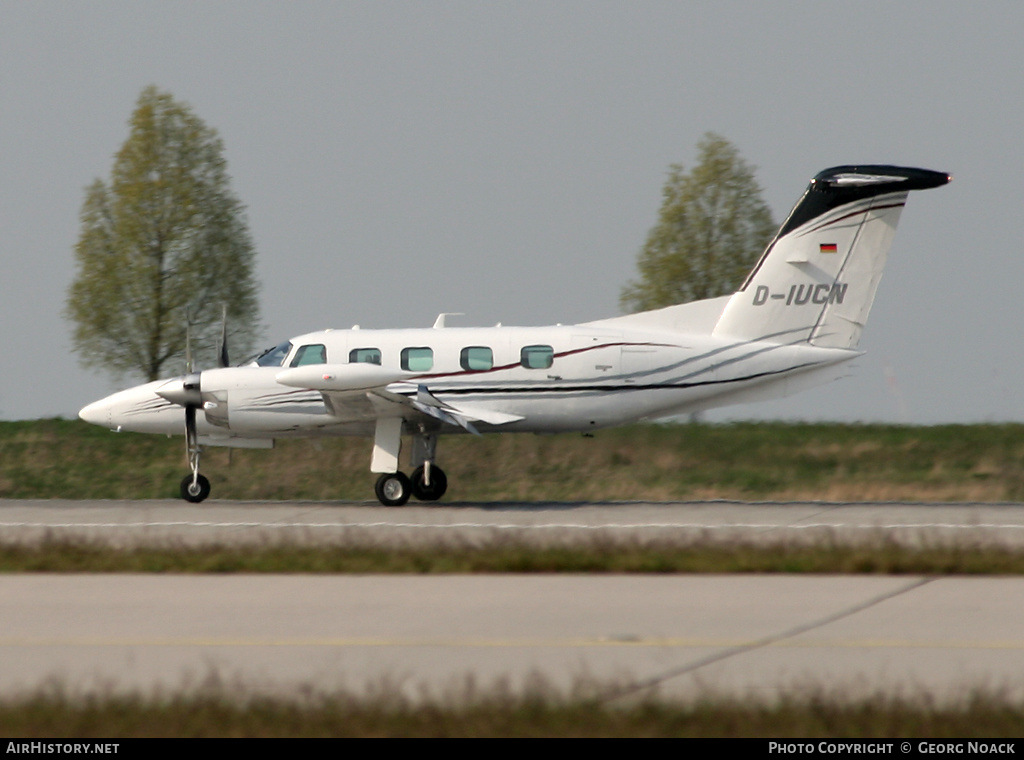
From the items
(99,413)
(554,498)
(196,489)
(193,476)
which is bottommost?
(554,498)

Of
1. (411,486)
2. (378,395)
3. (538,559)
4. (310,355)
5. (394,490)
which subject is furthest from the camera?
(310,355)

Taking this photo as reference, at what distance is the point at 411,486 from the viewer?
22.0 m

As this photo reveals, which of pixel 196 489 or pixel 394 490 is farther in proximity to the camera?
pixel 196 489

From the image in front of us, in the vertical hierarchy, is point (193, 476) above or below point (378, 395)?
below

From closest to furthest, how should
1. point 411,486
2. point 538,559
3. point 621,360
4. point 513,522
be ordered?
point 538,559 → point 513,522 → point 621,360 → point 411,486

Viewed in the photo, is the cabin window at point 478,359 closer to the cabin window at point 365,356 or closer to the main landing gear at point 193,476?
the cabin window at point 365,356

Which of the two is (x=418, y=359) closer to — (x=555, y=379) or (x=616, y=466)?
(x=555, y=379)

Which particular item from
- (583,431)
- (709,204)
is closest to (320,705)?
(583,431)

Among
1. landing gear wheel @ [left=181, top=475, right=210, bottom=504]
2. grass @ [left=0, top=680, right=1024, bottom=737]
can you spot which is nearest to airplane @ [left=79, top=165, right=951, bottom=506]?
landing gear wheel @ [left=181, top=475, right=210, bottom=504]

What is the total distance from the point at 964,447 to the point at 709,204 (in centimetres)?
1149

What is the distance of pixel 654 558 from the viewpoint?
13250mm

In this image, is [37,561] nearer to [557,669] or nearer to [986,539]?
[557,669]

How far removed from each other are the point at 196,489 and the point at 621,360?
7828 millimetres

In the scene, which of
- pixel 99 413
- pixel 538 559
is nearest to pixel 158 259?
pixel 99 413
